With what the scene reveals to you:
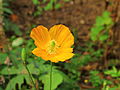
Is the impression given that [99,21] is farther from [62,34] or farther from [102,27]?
[62,34]

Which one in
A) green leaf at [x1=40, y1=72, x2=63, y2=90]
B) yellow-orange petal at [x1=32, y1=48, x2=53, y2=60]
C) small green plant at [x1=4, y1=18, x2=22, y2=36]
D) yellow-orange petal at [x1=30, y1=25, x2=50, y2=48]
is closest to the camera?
yellow-orange petal at [x1=32, y1=48, x2=53, y2=60]

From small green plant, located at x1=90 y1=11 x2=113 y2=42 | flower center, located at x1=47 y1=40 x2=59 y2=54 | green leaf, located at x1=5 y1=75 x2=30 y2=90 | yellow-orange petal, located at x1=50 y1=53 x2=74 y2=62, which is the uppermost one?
small green plant, located at x1=90 y1=11 x2=113 y2=42

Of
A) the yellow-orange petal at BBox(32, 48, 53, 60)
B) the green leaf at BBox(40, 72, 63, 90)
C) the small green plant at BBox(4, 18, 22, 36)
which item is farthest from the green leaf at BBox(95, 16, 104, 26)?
the yellow-orange petal at BBox(32, 48, 53, 60)

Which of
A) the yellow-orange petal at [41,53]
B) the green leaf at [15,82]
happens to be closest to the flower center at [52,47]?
the yellow-orange petal at [41,53]

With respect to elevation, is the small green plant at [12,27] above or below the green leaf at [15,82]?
above

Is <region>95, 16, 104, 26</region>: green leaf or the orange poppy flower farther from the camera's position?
<region>95, 16, 104, 26</region>: green leaf

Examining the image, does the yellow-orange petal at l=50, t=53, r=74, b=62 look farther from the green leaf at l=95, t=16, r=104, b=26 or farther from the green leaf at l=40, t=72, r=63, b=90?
the green leaf at l=95, t=16, r=104, b=26

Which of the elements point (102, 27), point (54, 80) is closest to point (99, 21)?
point (102, 27)

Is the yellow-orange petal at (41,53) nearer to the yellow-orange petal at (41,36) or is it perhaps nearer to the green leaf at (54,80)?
the yellow-orange petal at (41,36)
